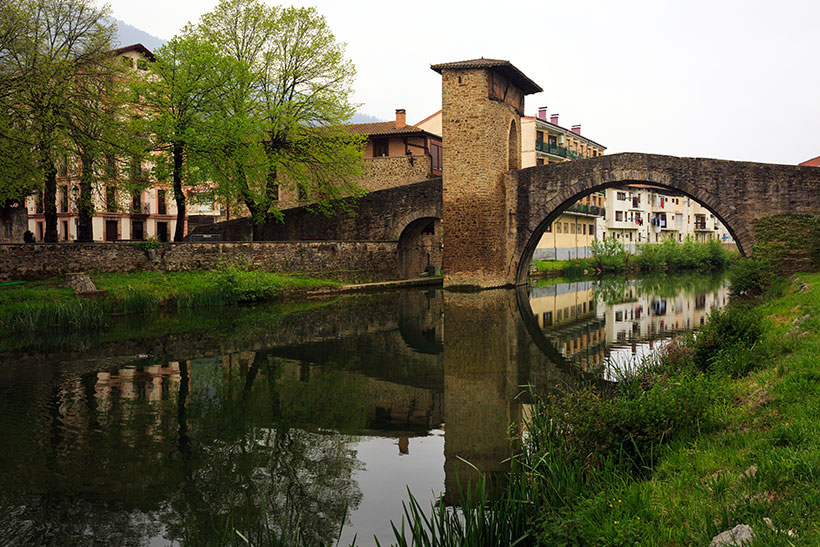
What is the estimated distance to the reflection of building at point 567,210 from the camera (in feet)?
148

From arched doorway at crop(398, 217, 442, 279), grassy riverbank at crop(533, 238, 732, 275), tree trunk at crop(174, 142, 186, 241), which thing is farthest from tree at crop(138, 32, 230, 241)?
grassy riverbank at crop(533, 238, 732, 275)

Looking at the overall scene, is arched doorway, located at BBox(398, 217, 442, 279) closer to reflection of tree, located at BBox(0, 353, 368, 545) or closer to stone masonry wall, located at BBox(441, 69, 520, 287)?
stone masonry wall, located at BBox(441, 69, 520, 287)

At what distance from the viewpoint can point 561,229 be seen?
46.1m

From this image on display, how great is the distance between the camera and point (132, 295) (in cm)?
1816

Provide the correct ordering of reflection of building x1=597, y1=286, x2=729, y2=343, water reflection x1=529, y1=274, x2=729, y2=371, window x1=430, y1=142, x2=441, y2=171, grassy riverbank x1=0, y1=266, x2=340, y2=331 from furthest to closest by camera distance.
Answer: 1. window x1=430, y1=142, x2=441, y2=171
2. grassy riverbank x1=0, y1=266, x2=340, y2=331
3. reflection of building x1=597, y1=286, x2=729, y2=343
4. water reflection x1=529, y1=274, x2=729, y2=371

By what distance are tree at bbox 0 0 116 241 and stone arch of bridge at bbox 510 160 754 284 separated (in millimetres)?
15238

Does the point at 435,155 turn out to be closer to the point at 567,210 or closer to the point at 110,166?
the point at 567,210

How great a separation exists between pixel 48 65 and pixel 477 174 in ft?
49.8

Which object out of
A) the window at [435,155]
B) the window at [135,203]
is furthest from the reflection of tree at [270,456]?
the window at [435,155]

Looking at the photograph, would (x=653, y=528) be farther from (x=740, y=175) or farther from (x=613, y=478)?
(x=740, y=175)

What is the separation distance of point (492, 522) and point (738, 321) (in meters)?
6.05

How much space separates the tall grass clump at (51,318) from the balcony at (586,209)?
35515 mm

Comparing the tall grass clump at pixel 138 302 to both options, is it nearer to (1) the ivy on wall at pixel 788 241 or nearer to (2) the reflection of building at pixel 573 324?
(2) the reflection of building at pixel 573 324

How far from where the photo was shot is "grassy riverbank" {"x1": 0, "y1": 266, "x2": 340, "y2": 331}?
49.4 feet
